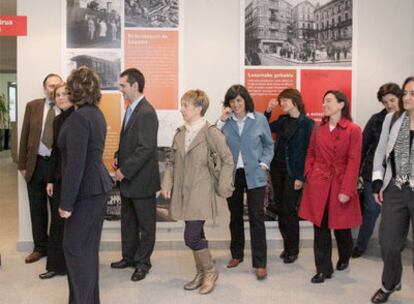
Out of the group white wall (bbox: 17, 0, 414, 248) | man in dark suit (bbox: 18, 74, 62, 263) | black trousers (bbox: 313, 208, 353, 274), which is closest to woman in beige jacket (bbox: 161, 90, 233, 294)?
black trousers (bbox: 313, 208, 353, 274)

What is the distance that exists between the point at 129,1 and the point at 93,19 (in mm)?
382

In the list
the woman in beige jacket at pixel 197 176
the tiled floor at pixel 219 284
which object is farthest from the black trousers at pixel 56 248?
the woman in beige jacket at pixel 197 176

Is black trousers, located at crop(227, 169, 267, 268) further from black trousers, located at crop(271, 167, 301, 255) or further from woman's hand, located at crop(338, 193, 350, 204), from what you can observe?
woman's hand, located at crop(338, 193, 350, 204)

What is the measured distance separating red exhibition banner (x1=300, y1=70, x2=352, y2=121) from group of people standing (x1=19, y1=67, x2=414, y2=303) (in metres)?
0.34

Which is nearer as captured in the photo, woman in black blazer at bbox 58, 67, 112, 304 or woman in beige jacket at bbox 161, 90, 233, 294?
woman in black blazer at bbox 58, 67, 112, 304

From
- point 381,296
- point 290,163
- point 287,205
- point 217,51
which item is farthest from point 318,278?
point 217,51

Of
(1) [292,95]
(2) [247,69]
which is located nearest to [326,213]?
(1) [292,95]

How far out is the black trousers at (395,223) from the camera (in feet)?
10.4

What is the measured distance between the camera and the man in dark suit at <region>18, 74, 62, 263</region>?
4.20 metres

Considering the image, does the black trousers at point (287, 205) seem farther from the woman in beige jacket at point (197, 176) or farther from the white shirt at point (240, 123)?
the woman in beige jacket at point (197, 176)

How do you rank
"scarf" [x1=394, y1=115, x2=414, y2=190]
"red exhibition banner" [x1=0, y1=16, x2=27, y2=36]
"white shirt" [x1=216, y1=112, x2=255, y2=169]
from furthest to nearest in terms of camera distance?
"red exhibition banner" [x1=0, y1=16, x2=27, y2=36] < "white shirt" [x1=216, y1=112, x2=255, y2=169] < "scarf" [x1=394, y1=115, x2=414, y2=190]

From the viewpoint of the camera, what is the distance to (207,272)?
355 centimetres

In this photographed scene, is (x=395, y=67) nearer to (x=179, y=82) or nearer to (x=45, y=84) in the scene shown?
(x=179, y=82)

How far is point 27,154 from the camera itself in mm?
4277
